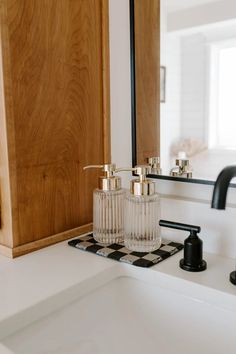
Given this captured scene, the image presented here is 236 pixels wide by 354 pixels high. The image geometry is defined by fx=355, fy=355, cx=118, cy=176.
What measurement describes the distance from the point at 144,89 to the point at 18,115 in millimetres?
380

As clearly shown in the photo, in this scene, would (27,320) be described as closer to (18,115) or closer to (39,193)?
(39,193)

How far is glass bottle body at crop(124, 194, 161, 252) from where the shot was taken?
0.85 m

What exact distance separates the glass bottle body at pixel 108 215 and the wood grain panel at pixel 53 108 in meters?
0.10

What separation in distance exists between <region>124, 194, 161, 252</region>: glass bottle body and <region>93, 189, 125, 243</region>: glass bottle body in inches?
2.4

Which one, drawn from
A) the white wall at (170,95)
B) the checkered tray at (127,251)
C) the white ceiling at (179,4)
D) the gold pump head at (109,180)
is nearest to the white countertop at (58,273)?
the checkered tray at (127,251)

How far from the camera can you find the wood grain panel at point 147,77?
0.98 meters

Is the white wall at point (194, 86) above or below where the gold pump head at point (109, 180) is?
above

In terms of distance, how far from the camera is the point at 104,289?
786 millimetres

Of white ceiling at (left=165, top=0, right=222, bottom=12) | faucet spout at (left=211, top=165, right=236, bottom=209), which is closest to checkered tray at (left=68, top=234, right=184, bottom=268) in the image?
faucet spout at (left=211, top=165, right=236, bottom=209)

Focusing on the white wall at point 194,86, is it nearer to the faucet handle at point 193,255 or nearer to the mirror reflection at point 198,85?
the mirror reflection at point 198,85

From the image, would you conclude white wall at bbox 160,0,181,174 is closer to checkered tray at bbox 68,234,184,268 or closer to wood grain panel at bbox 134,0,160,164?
wood grain panel at bbox 134,0,160,164

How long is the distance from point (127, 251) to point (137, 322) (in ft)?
0.52

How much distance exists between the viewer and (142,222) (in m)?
0.85

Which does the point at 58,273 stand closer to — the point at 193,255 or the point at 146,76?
the point at 193,255
